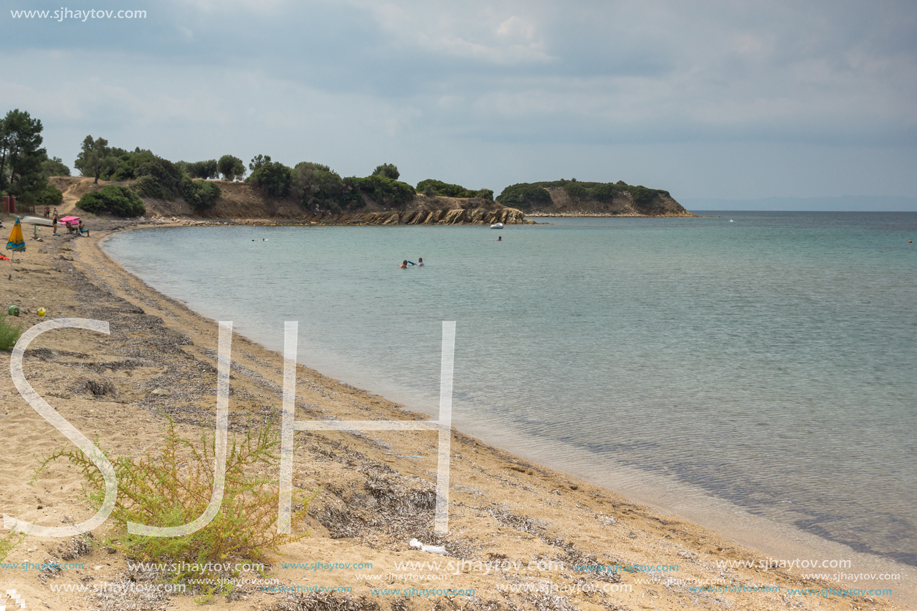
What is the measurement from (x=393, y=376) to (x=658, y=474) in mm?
5903

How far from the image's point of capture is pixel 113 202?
240 ft

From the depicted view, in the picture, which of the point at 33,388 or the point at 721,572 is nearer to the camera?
the point at 721,572

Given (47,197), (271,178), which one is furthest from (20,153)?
(271,178)

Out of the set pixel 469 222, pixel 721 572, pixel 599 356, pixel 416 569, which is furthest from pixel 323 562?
pixel 469 222

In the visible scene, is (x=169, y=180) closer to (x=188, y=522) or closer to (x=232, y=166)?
(x=232, y=166)

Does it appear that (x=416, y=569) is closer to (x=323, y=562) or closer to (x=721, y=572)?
(x=323, y=562)

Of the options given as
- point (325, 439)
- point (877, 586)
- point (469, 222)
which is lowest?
point (877, 586)

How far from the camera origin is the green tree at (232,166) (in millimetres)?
107562

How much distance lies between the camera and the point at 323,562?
4.18 m

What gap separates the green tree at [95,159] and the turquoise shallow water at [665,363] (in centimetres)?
6881

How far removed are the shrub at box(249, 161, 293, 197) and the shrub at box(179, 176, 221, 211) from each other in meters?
8.56

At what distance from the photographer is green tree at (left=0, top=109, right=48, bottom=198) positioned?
5353cm

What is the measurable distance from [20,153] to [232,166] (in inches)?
2141

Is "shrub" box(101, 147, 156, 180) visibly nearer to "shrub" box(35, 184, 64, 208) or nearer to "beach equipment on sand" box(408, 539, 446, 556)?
"shrub" box(35, 184, 64, 208)
